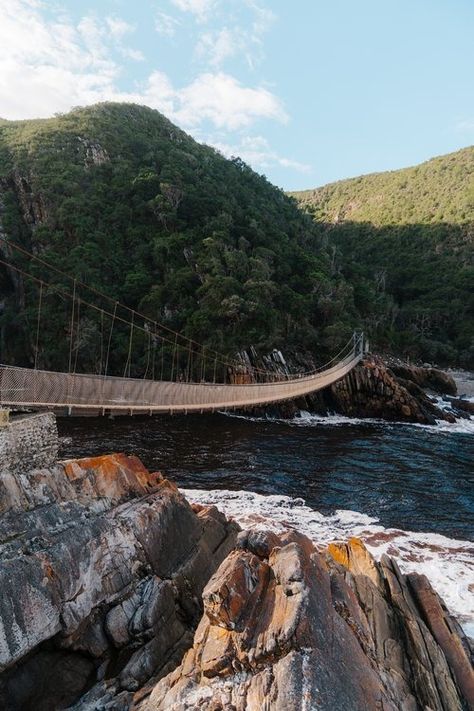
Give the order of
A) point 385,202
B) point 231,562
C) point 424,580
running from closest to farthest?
point 231,562 < point 424,580 < point 385,202

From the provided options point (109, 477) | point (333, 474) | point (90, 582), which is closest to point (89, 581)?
point (90, 582)

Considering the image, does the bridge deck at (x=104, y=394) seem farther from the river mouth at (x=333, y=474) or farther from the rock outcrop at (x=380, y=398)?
the rock outcrop at (x=380, y=398)

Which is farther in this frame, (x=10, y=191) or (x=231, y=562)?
(x=10, y=191)

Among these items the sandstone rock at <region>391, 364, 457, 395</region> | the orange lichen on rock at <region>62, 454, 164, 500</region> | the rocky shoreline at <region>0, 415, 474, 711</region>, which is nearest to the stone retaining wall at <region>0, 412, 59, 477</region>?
the rocky shoreline at <region>0, 415, 474, 711</region>

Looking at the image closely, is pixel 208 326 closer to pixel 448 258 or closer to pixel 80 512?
pixel 80 512

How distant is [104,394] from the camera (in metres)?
6.36

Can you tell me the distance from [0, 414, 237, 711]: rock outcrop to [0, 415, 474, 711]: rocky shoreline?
0.01 meters

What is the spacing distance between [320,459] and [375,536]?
14.8ft

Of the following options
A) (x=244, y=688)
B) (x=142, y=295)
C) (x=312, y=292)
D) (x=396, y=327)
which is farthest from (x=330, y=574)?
(x=396, y=327)

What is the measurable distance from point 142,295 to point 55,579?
1811 centimetres

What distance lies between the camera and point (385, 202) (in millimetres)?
57750

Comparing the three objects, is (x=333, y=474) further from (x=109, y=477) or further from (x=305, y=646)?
(x=305, y=646)

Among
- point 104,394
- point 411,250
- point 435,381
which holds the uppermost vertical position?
point 411,250

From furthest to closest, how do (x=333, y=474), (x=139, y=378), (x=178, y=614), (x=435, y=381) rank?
(x=435, y=381)
(x=139, y=378)
(x=333, y=474)
(x=178, y=614)
